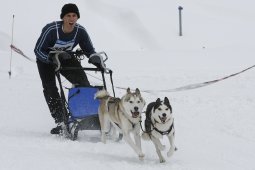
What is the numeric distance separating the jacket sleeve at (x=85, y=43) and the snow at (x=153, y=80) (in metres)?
1.04

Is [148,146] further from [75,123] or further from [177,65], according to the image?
[177,65]

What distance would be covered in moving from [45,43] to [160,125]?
1.79 metres

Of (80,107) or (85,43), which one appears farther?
(85,43)

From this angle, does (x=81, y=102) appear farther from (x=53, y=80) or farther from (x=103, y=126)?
(x=53, y=80)

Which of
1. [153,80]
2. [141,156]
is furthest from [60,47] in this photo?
[153,80]

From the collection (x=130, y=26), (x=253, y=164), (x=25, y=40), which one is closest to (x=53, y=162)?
(x=253, y=164)

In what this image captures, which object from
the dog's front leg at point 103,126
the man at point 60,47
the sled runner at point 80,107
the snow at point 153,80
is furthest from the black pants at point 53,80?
the dog's front leg at point 103,126

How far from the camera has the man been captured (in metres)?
5.81

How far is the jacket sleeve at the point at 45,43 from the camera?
5.83 m

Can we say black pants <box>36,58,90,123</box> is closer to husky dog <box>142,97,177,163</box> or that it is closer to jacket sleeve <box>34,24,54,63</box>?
jacket sleeve <box>34,24,54,63</box>

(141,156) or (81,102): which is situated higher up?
(81,102)

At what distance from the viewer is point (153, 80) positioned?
398 inches

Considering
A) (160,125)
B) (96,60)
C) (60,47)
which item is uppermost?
(60,47)

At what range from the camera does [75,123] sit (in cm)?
589
